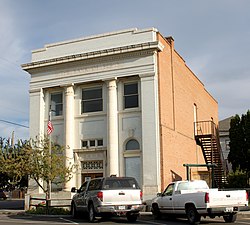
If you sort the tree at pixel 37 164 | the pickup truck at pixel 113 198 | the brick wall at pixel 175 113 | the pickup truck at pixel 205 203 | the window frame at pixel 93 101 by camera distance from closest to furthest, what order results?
the pickup truck at pixel 205 203 < the pickup truck at pixel 113 198 < the tree at pixel 37 164 < the brick wall at pixel 175 113 < the window frame at pixel 93 101

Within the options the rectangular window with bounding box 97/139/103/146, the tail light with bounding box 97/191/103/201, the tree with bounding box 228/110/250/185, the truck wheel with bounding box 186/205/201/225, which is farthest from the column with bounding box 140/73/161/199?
the tree with bounding box 228/110/250/185

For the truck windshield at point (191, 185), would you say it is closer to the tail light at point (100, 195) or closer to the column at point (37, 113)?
the tail light at point (100, 195)

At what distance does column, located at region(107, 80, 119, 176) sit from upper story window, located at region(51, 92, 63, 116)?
403 cm

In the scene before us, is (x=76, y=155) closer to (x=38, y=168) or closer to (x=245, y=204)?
(x=38, y=168)

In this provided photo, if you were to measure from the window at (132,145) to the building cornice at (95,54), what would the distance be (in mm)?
5452

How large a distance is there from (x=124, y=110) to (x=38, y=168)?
674 centimetres

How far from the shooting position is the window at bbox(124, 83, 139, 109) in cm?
2656

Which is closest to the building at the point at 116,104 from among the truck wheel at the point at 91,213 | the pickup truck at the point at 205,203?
the pickup truck at the point at 205,203

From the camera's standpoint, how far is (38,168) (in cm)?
2245

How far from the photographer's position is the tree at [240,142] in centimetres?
3947

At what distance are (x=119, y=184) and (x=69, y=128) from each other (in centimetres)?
1065

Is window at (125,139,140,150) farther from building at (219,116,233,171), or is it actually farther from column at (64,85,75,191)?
building at (219,116,233,171)

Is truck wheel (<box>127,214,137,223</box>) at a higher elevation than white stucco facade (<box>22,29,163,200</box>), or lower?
lower

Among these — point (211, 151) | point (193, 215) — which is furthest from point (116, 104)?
point (193, 215)
